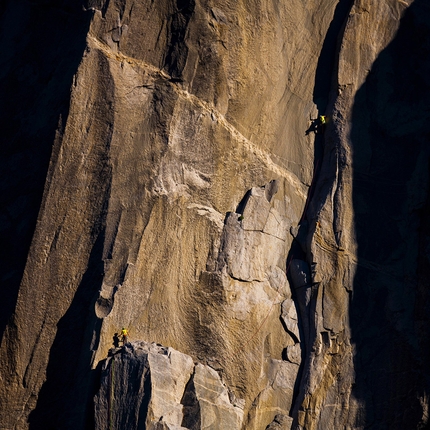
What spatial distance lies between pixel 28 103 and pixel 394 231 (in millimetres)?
5992

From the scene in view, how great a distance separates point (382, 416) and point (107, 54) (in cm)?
668

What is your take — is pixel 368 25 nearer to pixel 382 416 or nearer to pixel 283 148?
pixel 283 148

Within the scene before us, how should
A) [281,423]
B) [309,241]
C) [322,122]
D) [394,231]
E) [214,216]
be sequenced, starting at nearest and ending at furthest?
[281,423], [214,216], [309,241], [394,231], [322,122]

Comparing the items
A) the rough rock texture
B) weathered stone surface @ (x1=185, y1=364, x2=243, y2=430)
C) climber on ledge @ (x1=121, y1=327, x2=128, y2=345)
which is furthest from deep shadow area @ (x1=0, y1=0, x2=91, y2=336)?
weathered stone surface @ (x1=185, y1=364, x2=243, y2=430)

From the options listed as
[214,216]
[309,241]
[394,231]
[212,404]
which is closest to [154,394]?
[212,404]

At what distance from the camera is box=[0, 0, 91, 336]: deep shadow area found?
15.3 meters

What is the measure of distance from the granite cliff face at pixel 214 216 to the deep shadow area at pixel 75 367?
3cm

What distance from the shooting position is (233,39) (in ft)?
52.7

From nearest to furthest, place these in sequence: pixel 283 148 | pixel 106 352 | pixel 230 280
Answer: pixel 106 352
pixel 230 280
pixel 283 148

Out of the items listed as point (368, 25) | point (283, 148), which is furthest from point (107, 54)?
point (368, 25)

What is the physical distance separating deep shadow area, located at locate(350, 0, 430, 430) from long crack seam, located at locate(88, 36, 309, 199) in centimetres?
105

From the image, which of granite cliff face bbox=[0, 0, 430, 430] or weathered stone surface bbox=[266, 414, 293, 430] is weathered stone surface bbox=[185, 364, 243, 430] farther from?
weathered stone surface bbox=[266, 414, 293, 430]

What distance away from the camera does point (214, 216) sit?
51.2 feet

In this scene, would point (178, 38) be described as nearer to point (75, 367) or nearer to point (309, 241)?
point (309, 241)
